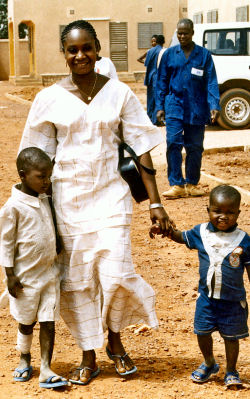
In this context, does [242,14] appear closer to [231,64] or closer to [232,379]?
[231,64]

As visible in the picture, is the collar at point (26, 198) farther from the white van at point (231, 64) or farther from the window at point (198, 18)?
the window at point (198, 18)

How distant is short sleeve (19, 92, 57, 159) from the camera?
4.06 meters

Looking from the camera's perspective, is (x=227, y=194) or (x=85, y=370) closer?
(x=227, y=194)

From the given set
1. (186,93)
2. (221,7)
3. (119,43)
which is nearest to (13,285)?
(186,93)

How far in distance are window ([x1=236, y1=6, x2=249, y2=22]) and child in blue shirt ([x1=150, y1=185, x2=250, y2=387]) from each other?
60.6 feet

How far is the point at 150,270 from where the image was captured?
635 centimetres

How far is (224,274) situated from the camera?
3852 mm

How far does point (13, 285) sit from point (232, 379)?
1180mm

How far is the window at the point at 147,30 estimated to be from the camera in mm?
33750

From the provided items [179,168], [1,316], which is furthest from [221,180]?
[1,316]

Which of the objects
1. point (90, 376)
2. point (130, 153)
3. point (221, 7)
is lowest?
point (90, 376)

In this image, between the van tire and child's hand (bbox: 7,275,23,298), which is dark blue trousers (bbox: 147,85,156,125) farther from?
child's hand (bbox: 7,275,23,298)

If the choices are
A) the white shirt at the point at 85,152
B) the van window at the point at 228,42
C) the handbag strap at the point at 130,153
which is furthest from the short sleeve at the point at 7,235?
the van window at the point at 228,42

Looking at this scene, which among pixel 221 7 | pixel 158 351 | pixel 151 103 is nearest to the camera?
pixel 158 351
